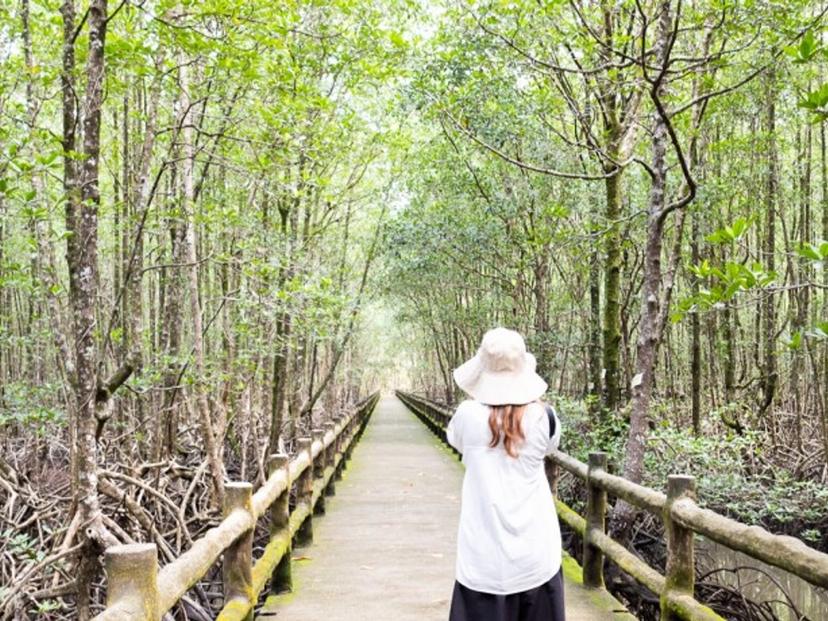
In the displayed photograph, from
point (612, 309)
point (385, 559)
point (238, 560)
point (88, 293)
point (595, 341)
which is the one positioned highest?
point (612, 309)

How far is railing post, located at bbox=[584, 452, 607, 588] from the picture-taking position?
544 cm

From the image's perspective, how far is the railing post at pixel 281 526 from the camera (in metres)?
5.45

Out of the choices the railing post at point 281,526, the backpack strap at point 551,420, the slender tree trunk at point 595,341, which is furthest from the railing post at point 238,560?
the slender tree trunk at point 595,341

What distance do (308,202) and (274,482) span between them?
8.50 metres

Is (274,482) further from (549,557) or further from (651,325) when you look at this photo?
(651,325)

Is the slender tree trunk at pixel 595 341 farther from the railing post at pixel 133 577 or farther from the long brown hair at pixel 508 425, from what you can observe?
the railing post at pixel 133 577

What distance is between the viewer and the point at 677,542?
160 inches

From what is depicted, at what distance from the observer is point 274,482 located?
212 inches

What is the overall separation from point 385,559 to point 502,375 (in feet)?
12.4

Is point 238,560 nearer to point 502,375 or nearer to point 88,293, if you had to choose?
point 88,293

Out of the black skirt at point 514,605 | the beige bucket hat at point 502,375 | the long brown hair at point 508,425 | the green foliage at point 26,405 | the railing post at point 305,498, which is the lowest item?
the railing post at point 305,498

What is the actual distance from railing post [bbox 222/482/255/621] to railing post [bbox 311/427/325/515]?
3.96m

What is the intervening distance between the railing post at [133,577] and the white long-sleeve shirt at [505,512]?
1.20 meters

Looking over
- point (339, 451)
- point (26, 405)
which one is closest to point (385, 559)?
point (339, 451)
